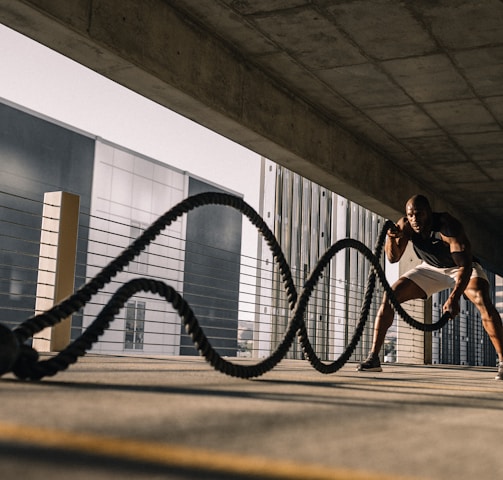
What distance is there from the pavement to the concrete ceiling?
11.6 feet

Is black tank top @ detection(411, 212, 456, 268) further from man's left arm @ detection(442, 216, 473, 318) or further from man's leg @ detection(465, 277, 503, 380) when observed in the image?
man's leg @ detection(465, 277, 503, 380)

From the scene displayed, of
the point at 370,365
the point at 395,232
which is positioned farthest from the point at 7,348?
the point at 395,232

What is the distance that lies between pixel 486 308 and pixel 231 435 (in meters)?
5.10

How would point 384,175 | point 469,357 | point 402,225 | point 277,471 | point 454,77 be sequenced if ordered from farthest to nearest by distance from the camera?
point 469,357 < point 384,175 < point 454,77 < point 402,225 < point 277,471

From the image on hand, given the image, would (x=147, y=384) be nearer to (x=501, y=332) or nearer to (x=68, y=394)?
(x=68, y=394)

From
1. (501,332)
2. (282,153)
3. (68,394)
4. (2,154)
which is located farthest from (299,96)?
(2,154)

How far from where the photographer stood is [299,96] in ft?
28.2

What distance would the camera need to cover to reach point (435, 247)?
637 cm

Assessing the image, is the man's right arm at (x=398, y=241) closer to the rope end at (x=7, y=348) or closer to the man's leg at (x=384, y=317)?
the man's leg at (x=384, y=317)

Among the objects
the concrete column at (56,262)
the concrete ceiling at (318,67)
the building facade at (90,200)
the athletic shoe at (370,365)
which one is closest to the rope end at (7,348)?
the concrete ceiling at (318,67)

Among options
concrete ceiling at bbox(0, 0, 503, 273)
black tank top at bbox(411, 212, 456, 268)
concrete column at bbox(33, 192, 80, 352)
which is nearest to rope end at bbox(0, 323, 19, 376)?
concrete ceiling at bbox(0, 0, 503, 273)

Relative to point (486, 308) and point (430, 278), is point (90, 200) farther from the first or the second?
point (486, 308)

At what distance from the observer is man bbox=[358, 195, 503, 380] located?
6109 mm

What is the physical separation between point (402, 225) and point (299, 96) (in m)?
2.84
